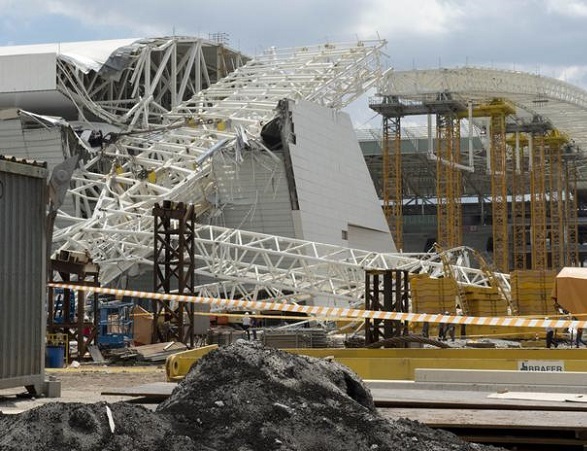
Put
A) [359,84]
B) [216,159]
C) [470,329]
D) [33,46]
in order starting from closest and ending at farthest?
[470,329]
[216,159]
[359,84]
[33,46]

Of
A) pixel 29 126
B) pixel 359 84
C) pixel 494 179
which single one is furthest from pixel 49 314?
pixel 494 179

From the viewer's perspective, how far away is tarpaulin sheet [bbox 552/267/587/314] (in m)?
25.7

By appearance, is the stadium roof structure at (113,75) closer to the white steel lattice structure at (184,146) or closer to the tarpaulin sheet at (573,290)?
the white steel lattice structure at (184,146)

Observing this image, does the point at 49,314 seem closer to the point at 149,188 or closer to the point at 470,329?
the point at 470,329

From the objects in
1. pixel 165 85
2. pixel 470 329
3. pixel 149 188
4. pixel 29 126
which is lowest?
pixel 470 329

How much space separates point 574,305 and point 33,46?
41.6 metres

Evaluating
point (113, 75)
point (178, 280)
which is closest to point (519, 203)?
point (113, 75)

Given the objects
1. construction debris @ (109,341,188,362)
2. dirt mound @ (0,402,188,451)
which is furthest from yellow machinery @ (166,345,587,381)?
construction debris @ (109,341,188,362)

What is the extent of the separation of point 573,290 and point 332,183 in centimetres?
2653

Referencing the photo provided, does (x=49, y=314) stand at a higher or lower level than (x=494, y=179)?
lower

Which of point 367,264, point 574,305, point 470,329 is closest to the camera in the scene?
point 574,305

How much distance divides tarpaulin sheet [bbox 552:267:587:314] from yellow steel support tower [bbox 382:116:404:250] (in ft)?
170

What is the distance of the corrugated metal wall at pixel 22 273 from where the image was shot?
1303 centimetres

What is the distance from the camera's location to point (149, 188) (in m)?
45.6
